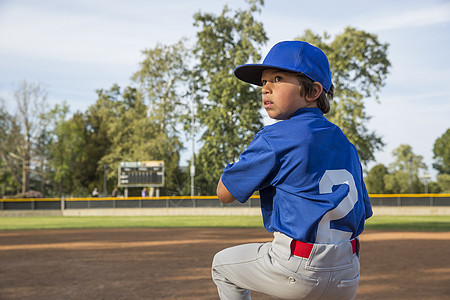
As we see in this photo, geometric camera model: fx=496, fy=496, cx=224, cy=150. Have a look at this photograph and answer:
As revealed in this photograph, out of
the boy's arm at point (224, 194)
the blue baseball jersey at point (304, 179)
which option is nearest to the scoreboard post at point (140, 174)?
the boy's arm at point (224, 194)

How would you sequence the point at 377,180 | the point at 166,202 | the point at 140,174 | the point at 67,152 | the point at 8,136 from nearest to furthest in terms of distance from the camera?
the point at 166,202, the point at 140,174, the point at 8,136, the point at 67,152, the point at 377,180

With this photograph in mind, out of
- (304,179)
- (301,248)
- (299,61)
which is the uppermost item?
(299,61)

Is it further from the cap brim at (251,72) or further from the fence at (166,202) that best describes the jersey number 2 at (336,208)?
the fence at (166,202)

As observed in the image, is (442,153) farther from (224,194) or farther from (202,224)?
(224,194)

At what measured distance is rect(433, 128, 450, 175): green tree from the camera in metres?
84.6

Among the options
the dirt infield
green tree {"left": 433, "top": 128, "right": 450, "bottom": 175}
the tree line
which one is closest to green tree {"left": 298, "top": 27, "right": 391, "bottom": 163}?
the tree line

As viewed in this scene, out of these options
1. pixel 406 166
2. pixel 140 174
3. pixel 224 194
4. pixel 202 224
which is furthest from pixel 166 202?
pixel 406 166

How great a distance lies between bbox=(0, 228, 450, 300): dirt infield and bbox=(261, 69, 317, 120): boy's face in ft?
13.7

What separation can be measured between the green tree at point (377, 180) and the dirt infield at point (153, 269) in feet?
188

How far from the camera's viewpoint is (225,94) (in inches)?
1363

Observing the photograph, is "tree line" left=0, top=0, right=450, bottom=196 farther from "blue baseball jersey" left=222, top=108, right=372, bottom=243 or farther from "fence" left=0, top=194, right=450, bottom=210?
"blue baseball jersey" left=222, top=108, right=372, bottom=243

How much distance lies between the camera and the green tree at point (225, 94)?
34.7 meters

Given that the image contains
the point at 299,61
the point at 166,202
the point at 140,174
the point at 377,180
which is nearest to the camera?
the point at 299,61

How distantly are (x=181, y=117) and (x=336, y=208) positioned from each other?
35.4 meters
